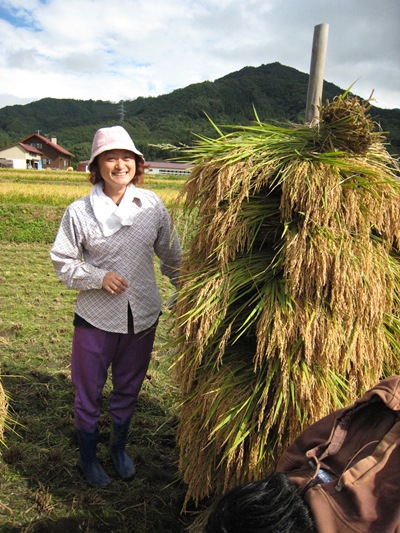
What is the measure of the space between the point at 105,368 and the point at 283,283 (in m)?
1.33

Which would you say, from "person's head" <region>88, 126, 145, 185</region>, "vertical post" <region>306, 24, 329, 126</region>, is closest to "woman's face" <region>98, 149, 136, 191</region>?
"person's head" <region>88, 126, 145, 185</region>

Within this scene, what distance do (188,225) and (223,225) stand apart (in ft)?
1.02

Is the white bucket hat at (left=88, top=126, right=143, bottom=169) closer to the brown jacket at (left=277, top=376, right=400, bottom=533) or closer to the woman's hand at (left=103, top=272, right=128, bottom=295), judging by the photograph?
the woman's hand at (left=103, top=272, right=128, bottom=295)

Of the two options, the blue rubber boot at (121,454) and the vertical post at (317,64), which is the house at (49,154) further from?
the vertical post at (317,64)

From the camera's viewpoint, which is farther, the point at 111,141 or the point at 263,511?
the point at 111,141

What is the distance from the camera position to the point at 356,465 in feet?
3.34

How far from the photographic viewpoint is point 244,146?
1.88m

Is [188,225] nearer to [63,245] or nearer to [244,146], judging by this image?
[244,146]

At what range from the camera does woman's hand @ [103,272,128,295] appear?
238 centimetres

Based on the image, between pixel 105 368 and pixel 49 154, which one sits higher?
pixel 49 154

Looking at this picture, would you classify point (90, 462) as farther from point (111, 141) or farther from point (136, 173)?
point (111, 141)

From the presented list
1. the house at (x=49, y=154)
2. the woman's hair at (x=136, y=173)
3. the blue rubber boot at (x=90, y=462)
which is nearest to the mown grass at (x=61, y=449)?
the blue rubber boot at (x=90, y=462)

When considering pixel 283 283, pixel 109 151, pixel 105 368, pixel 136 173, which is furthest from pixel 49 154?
pixel 283 283

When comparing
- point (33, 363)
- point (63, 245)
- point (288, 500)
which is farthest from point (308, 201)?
point (33, 363)
